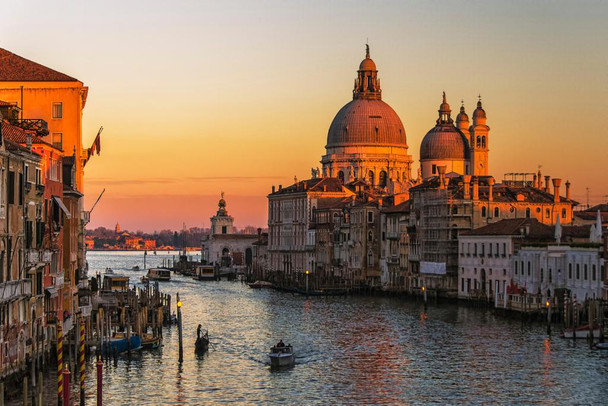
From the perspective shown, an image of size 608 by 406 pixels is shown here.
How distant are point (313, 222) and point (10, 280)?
8834 cm

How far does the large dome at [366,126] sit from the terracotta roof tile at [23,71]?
309ft

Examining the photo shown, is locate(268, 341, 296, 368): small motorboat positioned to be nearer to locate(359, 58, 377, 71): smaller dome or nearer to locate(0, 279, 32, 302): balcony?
locate(0, 279, 32, 302): balcony

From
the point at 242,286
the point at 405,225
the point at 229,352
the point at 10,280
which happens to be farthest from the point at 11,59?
the point at 242,286

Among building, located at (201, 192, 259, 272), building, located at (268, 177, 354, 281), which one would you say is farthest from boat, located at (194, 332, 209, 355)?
building, located at (201, 192, 259, 272)

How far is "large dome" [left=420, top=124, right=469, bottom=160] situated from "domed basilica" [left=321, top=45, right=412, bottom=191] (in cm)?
975

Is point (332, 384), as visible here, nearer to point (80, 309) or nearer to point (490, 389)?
point (490, 389)

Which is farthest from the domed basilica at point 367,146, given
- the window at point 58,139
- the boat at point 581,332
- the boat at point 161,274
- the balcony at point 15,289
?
the balcony at point 15,289

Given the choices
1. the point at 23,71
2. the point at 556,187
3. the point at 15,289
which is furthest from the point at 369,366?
the point at 556,187

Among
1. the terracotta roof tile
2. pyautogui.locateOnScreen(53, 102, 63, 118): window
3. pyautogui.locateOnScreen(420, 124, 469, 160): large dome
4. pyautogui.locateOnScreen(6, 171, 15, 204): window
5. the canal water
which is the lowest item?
the canal water

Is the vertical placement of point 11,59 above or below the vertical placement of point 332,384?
above

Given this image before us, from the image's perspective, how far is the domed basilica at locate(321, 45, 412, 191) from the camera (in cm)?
13775

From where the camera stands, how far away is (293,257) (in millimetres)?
122562

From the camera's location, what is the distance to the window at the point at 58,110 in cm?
4494

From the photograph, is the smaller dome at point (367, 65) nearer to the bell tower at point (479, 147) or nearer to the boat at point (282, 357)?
the bell tower at point (479, 147)
